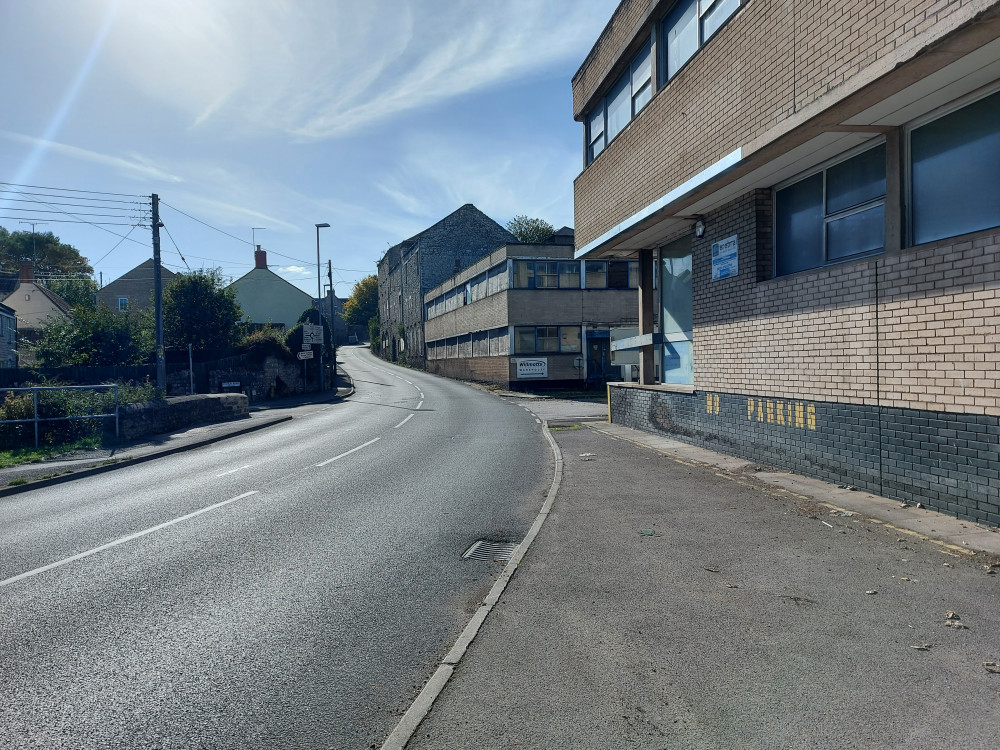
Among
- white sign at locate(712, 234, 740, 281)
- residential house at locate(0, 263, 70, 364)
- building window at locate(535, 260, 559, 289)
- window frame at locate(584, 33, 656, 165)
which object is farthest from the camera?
residential house at locate(0, 263, 70, 364)

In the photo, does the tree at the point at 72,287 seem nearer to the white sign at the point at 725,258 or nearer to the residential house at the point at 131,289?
the residential house at the point at 131,289

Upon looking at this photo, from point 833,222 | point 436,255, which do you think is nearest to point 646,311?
point 833,222

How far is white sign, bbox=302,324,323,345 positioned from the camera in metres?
35.8

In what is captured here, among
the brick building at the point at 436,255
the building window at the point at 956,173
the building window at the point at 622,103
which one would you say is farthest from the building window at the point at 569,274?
the building window at the point at 956,173

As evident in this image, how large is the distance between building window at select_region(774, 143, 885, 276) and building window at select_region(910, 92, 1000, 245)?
67 centimetres

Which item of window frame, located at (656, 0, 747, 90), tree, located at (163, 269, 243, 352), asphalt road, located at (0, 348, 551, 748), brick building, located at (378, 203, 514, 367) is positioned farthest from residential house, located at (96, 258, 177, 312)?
window frame, located at (656, 0, 747, 90)

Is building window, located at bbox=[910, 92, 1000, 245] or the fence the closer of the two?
building window, located at bbox=[910, 92, 1000, 245]

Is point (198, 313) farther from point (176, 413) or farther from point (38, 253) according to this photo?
point (38, 253)

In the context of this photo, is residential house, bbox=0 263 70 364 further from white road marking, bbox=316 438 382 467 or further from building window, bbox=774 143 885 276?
building window, bbox=774 143 885 276

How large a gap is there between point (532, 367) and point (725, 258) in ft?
80.0

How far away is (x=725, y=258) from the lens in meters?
11.2

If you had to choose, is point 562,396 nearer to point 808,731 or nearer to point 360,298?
point 808,731

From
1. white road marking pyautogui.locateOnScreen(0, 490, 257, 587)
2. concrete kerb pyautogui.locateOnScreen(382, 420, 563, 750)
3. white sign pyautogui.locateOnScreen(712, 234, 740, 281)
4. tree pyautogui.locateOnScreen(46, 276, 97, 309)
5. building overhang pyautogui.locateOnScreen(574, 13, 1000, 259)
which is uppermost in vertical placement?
tree pyautogui.locateOnScreen(46, 276, 97, 309)

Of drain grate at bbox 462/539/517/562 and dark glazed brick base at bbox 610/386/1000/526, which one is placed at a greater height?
dark glazed brick base at bbox 610/386/1000/526
